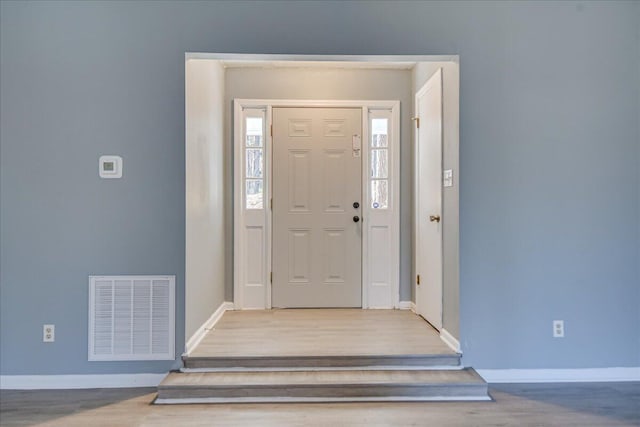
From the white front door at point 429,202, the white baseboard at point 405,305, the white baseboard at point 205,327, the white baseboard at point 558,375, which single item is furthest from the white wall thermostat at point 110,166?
the white baseboard at point 405,305

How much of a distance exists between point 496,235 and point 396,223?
1492 millimetres

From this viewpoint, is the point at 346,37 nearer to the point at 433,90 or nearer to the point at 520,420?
the point at 433,90

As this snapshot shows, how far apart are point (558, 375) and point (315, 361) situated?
1.65 metres

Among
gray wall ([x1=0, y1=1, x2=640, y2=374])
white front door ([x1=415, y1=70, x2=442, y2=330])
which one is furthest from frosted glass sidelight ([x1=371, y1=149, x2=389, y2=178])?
gray wall ([x1=0, y1=1, x2=640, y2=374])

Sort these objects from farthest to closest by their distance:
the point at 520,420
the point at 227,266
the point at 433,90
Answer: the point at 227,266
the point at 433,90
the point at 520,420

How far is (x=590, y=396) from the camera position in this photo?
268 cm

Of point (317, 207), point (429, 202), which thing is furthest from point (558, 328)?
point (317, 207)

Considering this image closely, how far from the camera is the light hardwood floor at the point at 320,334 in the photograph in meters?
2.92

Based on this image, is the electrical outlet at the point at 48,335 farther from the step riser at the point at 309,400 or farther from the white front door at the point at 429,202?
the white front door at the point at 429,202

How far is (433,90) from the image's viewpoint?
→ 11.4 feet

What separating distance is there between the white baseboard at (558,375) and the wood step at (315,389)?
0.29 m

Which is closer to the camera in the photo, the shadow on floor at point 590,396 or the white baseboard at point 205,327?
the shadow on floor at point 590,396

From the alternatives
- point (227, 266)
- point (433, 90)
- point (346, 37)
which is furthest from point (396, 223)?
point (346, 37)

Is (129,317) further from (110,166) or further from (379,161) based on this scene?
(379,161)
